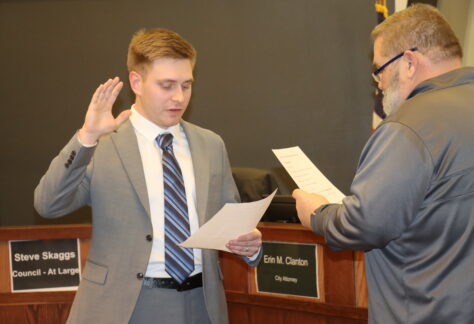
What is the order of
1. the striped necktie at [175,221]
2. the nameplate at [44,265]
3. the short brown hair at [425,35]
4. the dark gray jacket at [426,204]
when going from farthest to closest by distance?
the nameplate at [44,265], the striped necktie at [175,221], the short brown hair at [425,35], the dark gray jacket at [426,204]

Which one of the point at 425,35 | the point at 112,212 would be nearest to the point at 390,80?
the point at 425,35

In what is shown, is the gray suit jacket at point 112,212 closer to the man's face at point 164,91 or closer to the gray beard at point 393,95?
the man's face at point 164,91

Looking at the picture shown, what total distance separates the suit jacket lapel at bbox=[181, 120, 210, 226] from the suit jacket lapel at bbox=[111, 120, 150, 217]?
0.72 ft

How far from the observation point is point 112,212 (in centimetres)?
210

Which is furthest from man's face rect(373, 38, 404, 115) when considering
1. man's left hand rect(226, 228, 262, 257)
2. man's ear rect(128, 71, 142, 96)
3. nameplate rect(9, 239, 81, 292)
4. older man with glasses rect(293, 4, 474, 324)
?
nameplate rect(9, 239, 81, 292)

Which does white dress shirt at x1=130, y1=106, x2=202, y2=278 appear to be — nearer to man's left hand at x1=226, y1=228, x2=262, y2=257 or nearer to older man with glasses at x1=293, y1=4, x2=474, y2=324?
man's left hand at x1=226, y1=228, x2=262, y2=257

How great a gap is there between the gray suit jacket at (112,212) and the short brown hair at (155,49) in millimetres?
260

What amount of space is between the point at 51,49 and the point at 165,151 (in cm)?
390

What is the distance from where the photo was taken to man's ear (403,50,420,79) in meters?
1.92

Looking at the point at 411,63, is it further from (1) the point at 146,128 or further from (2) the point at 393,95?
(1) the point at 146,128

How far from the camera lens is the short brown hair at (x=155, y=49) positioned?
2.27 m

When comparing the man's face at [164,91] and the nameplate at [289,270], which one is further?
the nameplate at [289,270]

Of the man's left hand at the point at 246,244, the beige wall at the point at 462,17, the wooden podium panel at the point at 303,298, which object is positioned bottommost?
the wooden podium panel at the point at 303,298

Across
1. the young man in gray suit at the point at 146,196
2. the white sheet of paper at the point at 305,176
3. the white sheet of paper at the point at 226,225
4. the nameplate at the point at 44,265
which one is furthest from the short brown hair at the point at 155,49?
the nameplate at the point at 44,265
